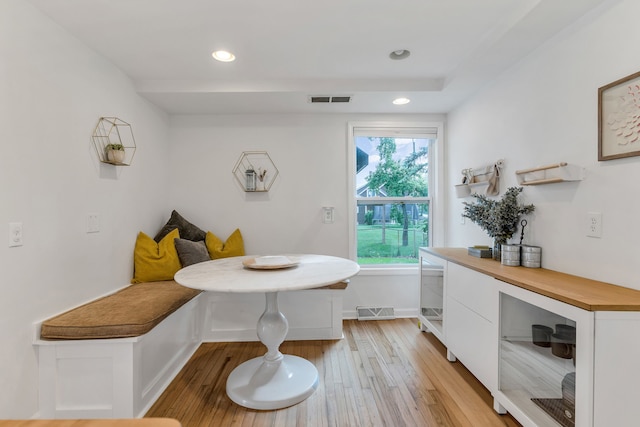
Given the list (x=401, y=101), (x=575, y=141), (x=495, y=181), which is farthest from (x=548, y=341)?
(x=401, y=101)

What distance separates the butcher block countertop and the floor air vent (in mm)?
1325

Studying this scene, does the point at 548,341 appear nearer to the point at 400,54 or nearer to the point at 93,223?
the point at 400,54

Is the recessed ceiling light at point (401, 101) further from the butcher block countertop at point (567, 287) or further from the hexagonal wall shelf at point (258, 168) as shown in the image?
the butcher block countertop at point (567, 287)

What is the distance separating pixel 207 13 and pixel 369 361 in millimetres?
2611

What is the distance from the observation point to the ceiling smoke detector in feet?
8.94

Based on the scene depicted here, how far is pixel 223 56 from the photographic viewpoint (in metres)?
2.18

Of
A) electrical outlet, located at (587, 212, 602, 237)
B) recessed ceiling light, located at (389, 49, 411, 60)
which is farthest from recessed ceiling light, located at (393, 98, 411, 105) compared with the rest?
electrical outlet, located at (587, 212, 602, 237)

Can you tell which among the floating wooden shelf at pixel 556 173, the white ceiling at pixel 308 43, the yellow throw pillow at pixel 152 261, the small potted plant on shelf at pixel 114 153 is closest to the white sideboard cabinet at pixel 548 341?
the floating wooden shelf at pixel 556 173

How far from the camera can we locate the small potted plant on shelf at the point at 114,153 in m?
2.11

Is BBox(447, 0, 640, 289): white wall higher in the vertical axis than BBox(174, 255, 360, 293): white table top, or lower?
higher

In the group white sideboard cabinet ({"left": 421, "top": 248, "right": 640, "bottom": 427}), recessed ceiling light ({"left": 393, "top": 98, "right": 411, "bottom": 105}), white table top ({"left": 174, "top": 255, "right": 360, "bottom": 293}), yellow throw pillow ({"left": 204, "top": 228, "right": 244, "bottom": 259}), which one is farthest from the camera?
yellow throw pillow ({"left": 204, "top": 228, "right": 244, "bottom": 259})

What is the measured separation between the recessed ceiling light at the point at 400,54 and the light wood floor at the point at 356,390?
232 cm

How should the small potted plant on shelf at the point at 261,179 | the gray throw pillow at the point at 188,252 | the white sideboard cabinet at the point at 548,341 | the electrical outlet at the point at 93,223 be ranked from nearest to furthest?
the white sideboard cabinet at the point at 548,341
the electrical outlet at the point at 93,223
the gray throw pillow at the point at 188,252
the small potted plant on shelf at the point at 261,179

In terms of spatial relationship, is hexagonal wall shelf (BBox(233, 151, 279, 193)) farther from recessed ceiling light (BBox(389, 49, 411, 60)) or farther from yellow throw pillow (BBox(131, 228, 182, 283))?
recessed ceiling light (BBox(389, 49, 411, 60))
